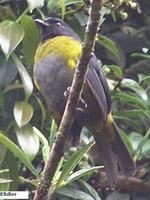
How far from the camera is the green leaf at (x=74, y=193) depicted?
85.3 inches

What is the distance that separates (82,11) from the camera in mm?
2381

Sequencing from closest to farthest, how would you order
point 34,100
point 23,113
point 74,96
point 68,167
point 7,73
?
point 74,96 → point 68,167 → point 23,113 → point 7,73 → point 34,100

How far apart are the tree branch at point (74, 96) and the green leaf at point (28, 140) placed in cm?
70

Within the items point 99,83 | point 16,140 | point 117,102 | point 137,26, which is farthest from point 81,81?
point 137,26

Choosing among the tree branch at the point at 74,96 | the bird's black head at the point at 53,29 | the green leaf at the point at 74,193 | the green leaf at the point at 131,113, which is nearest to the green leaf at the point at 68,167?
the tree branch at the point at 74,96

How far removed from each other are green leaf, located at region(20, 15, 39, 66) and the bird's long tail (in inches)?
14.8

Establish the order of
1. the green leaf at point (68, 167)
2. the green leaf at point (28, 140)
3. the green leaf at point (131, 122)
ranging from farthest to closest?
the green leaf at point (131, 122) → the green leaf at point (28, 140) → the green leaf at point (68, 167)

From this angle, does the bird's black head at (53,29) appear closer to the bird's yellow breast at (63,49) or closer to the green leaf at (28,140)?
the bird's yellow breast at (63,49)

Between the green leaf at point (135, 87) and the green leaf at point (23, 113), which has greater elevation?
the green leaf at point (23, 113)

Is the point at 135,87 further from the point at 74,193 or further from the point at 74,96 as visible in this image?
the point at 74,96

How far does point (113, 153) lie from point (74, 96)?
0.78 meters

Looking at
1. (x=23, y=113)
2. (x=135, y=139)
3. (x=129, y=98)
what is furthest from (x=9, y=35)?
(x=135, y=139)

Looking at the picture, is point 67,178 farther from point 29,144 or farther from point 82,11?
point 82,11

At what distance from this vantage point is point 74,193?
221 centimetres
